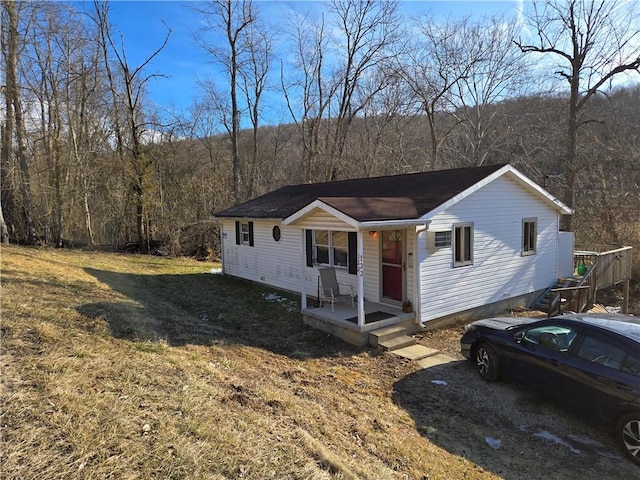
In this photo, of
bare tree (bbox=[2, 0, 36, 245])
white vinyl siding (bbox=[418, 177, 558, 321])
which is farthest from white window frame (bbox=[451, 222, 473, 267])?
bare tree (bbox=[2, 0, 36, 245])

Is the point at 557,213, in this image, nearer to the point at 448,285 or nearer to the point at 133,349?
the point at 448,285

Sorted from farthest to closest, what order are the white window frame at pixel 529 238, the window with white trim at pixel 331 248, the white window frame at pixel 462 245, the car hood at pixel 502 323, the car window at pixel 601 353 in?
the white window frame at pixel 529 238 < the window with white trim at pixel 331 248 < the white window frame at pixel 462 245 < the car hood at pixel 502 323 < the car window at pixel 601 353

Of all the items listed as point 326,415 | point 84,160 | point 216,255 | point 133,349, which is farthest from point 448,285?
point 84,160

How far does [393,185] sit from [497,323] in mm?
5901

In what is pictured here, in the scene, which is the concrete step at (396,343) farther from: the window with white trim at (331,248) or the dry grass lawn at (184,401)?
the window with white trim at (331,248)

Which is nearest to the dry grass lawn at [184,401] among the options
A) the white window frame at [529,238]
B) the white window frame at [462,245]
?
the white window frame at [462,245]

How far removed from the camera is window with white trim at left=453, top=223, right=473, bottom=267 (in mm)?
9750

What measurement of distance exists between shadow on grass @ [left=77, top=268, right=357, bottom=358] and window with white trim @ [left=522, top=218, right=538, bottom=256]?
673 cm

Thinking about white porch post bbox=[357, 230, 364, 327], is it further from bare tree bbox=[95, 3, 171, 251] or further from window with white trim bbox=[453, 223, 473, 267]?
bare tree bbox=[95, 3, 171, 251]

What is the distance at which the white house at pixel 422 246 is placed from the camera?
28.9 ft

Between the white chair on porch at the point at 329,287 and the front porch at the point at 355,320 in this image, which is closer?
the front porch at the point at 355,320

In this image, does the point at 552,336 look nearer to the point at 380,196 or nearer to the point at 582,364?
the point at 582,364

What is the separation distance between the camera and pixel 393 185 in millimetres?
12086

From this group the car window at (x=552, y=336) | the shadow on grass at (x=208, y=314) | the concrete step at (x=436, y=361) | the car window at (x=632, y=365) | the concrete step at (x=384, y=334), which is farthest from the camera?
the concrete step at (x=384, y=334)
